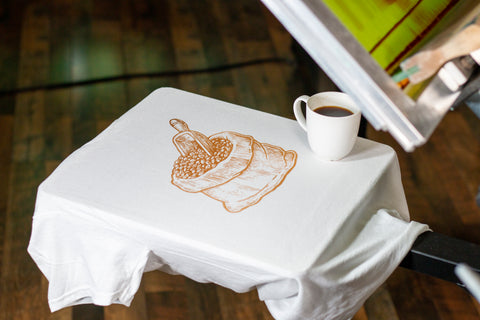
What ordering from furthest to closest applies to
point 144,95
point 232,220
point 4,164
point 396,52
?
point 144,95, point 4,164, point 232,220, point 396,52

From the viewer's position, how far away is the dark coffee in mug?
100cm

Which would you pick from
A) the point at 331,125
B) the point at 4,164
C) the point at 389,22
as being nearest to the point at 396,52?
the point at 389,22

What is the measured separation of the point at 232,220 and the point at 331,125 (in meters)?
0.22

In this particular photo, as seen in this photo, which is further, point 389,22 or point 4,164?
point 4,164

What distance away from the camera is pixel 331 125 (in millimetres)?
954

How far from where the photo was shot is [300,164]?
981mm

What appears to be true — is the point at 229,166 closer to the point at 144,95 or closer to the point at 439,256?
the point at 439,256

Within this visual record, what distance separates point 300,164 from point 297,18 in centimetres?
35

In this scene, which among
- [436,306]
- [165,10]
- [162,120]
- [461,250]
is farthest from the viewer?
[165,10]

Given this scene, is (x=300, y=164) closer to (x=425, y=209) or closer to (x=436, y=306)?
(x=436, y=306)

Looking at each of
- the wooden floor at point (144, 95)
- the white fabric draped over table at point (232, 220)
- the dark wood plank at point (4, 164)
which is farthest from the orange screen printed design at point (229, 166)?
the dark wood plank at point (4, 164)

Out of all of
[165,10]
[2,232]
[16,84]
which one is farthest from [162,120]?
[165,10]

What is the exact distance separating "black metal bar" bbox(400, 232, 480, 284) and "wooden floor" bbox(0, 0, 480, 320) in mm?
471

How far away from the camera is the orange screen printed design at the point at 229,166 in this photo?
925 millimetres
